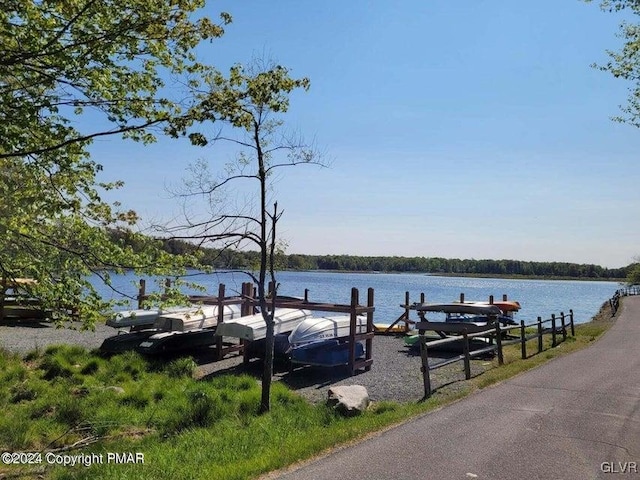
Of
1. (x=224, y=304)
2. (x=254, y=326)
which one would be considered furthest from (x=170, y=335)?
(x=254, y=326)

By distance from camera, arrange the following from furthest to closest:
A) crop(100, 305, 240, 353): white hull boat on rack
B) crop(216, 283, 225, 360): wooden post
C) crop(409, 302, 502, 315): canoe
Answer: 1. crop(409, 302, 502, 315): canoe
2. crop(216, 283, 225, 360): wooden post
3. crop(100, 305, 240, 353): white hull boat on rack

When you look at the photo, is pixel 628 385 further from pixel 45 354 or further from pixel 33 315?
pixel 33 315

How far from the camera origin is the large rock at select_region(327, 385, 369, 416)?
8453 mm

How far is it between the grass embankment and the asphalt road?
1.63 feet

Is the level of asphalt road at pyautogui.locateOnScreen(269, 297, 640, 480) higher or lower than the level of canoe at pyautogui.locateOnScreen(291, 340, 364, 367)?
higher

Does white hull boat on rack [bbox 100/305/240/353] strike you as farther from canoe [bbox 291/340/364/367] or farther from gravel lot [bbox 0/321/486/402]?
canoe [bbox 291/340/364/367]

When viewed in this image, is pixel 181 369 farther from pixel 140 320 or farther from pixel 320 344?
pixel 140 320

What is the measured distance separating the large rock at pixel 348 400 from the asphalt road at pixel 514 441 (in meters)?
1.37

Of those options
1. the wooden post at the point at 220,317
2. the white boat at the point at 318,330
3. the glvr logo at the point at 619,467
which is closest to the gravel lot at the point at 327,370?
the wooden post at the point at 220,317

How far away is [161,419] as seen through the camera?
8.41 metres

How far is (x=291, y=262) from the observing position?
998 centimetres

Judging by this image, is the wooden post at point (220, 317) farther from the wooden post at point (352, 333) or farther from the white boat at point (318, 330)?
the wooden post at point (352, 333)

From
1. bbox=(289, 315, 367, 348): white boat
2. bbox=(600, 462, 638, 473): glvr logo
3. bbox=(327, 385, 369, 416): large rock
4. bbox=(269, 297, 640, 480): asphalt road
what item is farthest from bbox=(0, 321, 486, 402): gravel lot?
bbox=(600, 462, 638, 473): glvr logo

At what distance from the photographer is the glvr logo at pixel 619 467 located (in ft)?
17.4
